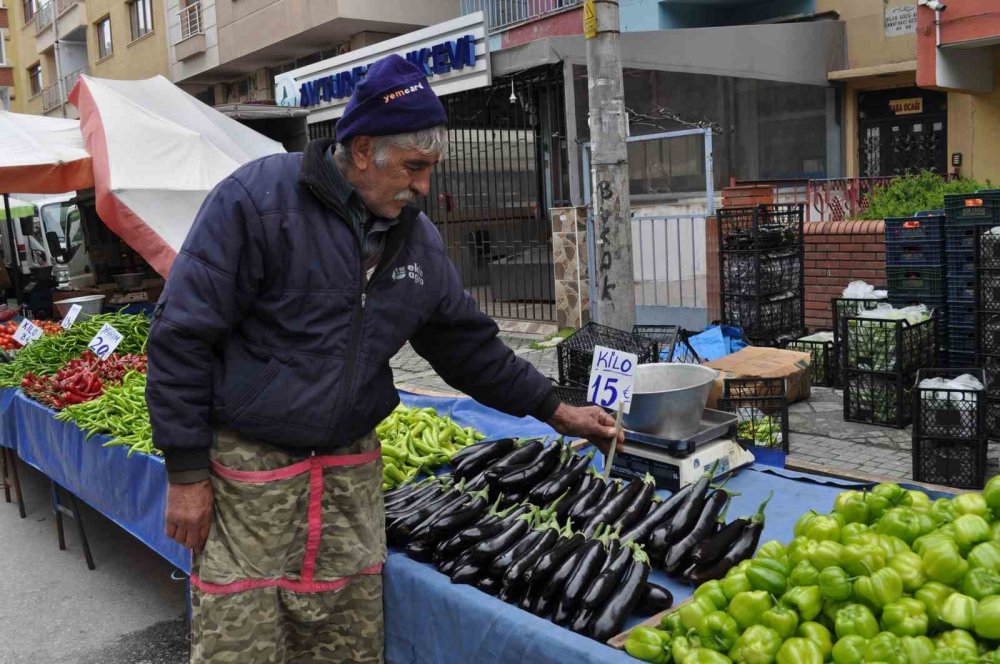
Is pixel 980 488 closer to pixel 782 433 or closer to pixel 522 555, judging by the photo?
pixel 782 433

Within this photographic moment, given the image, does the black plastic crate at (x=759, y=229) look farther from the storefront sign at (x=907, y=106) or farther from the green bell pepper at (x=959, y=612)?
the storefront sign at (x=907, y=106)

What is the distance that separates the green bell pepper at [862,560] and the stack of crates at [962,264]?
5067 mm

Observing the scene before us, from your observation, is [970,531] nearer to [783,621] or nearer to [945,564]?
[945,564]

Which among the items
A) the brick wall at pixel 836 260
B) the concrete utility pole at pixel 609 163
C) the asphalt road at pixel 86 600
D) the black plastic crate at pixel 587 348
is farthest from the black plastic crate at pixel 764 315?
the asphalt road at pixel 86 600

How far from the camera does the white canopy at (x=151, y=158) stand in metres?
7.76

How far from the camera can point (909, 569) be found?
2096 mm

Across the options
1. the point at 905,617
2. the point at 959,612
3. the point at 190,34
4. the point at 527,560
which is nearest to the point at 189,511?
the point at 527,560

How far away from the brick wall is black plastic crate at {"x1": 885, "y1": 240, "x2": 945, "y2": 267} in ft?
6.21

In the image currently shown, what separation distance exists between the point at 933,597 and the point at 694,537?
880mm

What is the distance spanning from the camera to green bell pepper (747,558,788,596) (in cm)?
218

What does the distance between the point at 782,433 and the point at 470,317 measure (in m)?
3.69

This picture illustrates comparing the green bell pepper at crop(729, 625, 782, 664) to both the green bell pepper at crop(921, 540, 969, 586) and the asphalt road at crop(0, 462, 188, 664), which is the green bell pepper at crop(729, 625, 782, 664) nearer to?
the green bell pepper at crop(921, 540, 969, 586)

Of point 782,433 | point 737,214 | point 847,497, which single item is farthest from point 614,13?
point 847,497

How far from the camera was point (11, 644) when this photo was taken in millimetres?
4590
